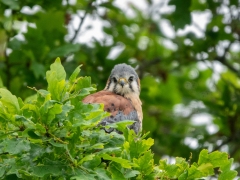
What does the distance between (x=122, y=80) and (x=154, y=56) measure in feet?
8.54

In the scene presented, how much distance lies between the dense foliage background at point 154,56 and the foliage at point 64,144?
281 cm

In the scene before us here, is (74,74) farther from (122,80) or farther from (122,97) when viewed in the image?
(122,80)

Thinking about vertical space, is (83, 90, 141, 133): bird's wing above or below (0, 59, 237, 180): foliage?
above

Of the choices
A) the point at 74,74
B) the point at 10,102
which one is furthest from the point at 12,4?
the point at 10,102

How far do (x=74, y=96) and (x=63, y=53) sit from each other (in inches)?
119

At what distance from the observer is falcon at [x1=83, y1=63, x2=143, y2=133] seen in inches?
287

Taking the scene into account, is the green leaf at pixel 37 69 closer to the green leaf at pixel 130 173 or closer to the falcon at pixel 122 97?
the falcon at pixel 122 97

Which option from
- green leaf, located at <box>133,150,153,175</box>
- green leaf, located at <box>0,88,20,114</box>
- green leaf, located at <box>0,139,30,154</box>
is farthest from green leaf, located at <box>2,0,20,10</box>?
green leaf, located at <box>133,150,153,175</box>

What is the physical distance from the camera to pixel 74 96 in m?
4.91

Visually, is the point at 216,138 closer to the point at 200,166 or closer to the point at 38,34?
the point at 38,34

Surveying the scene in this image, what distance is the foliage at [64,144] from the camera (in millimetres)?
4762

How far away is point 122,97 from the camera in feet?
25.7

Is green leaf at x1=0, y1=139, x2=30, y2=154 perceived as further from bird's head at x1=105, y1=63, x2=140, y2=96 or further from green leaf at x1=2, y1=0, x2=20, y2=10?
bird's head at x1=105, y1=63, x2=140, y2=96

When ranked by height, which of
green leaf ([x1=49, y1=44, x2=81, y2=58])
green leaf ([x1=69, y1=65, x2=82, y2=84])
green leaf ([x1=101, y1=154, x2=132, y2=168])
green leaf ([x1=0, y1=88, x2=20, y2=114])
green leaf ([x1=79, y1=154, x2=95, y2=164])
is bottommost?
green leaf ([x1=79, y1=154, x2=95, y2=164])
